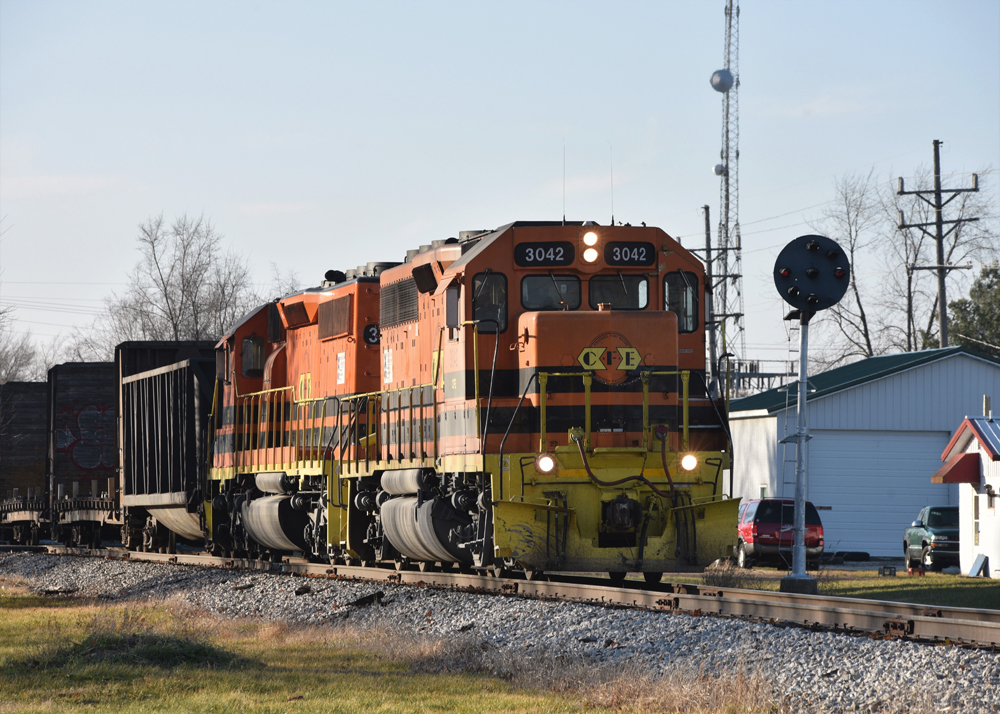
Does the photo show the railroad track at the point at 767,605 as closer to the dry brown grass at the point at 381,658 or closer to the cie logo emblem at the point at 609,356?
the dry brown grass at the point at 381,658

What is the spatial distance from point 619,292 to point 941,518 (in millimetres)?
16768

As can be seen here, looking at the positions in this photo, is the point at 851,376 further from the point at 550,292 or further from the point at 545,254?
the point at 545,254

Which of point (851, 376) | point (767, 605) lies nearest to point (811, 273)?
point (767, 605)

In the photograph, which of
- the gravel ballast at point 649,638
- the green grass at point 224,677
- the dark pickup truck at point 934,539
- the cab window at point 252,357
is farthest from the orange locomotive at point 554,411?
the dark pickup truck at point 934,539

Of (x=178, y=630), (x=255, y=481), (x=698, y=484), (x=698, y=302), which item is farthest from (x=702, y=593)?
(x=255, y=481)

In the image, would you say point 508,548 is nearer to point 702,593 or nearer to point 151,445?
point 702,593

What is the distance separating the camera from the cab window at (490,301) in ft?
43.5

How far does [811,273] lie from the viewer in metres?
15.2

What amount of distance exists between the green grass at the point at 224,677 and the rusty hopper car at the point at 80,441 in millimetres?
14590

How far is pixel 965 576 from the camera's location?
24.2 meters

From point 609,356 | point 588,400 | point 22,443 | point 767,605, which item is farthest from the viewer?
point 22,443

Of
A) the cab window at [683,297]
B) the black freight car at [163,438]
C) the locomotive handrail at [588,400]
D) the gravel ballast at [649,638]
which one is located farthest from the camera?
the black freight car at [163,438]

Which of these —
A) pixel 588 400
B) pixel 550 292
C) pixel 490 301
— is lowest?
pixel 588 400

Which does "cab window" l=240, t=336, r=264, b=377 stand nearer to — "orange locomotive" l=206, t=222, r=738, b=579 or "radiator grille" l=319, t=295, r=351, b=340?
"radiator grille" l=319, t=295, r=351, b=340
